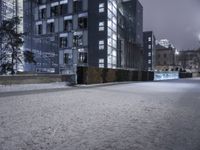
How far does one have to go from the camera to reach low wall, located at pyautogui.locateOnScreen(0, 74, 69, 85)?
52.2 feet

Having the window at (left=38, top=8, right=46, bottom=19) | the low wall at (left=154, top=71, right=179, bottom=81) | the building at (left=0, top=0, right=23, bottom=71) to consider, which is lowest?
the low wall at (left=154, top=71, right=179, bottom=81)

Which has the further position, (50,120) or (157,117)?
(157,117)

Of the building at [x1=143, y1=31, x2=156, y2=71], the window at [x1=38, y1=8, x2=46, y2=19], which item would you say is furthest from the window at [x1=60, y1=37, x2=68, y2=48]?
the building at [x1=143, y1=31, x2=156, y2=71]

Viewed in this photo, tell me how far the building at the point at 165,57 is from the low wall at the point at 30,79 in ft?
291

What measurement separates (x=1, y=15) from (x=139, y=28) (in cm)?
4021

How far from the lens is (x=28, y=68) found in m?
38.7

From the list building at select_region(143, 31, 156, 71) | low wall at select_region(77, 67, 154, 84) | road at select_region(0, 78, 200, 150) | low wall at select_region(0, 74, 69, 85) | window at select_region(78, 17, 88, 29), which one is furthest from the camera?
building at select_region(143, 31, 156, 71)

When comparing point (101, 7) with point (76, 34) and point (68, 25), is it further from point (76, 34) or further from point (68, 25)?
point (68, 25)

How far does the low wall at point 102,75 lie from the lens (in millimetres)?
21531

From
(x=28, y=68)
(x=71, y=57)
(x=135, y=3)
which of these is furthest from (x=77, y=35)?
(x=135, y=3)

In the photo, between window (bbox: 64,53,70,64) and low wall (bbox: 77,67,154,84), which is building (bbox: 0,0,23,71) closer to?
low wall (bbox: 77,67,154,84)

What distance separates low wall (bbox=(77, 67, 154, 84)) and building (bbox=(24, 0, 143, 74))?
732 centimetres

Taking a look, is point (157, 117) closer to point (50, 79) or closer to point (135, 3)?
point (50, 79)

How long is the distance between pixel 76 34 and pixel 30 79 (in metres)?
26.4
